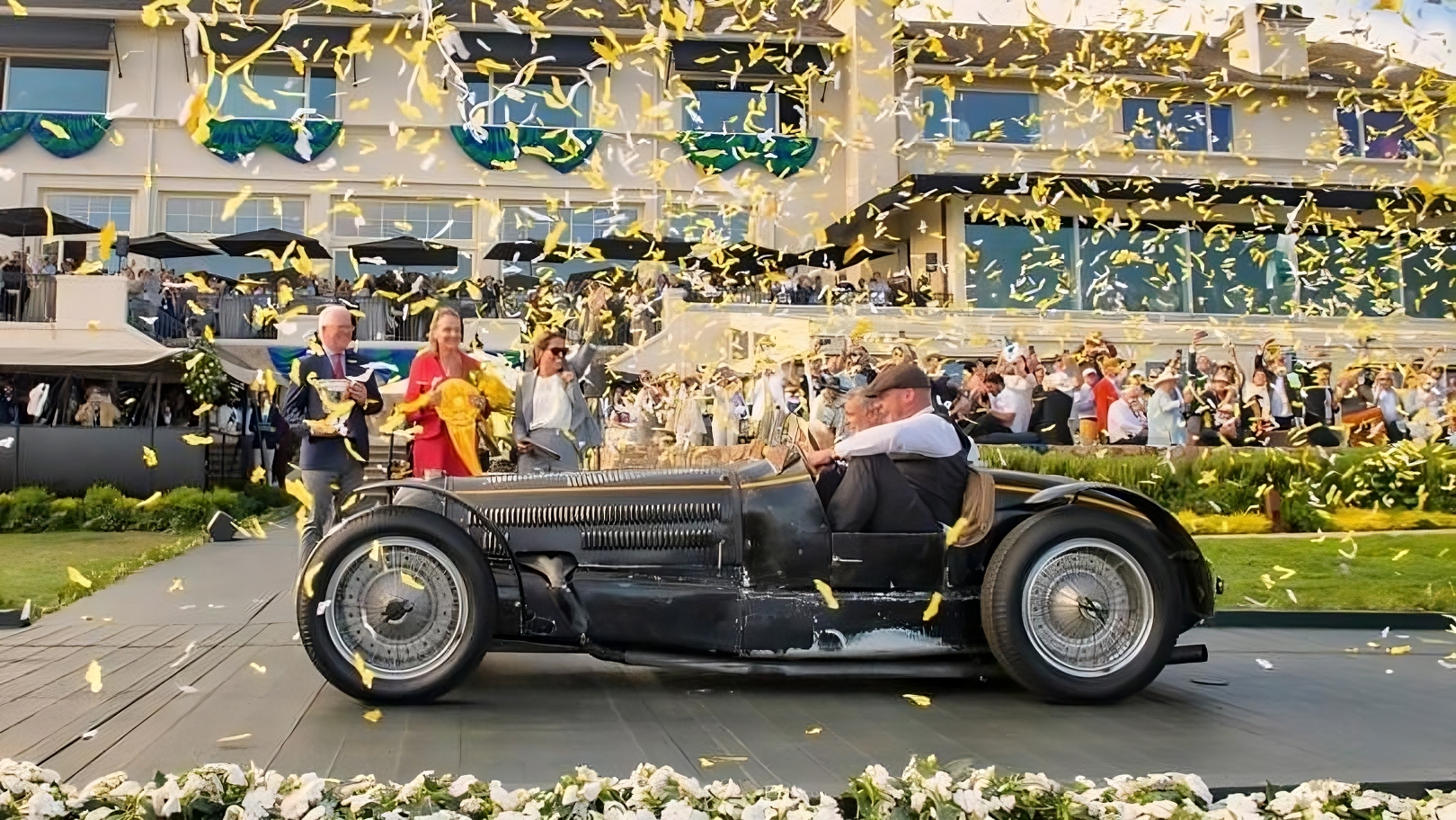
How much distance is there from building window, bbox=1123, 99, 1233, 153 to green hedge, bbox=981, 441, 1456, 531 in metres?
16.7

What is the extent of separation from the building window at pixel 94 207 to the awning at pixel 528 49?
9450 mm

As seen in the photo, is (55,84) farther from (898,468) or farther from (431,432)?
(898,468)

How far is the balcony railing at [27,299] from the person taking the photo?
22594 millimetres

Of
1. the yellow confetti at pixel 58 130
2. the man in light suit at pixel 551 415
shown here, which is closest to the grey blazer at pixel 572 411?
the man in light suit at pixel 551 415

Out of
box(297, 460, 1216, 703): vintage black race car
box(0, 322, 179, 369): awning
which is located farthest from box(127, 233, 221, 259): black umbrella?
box(297, 460, 1216, 703): vintage black race car

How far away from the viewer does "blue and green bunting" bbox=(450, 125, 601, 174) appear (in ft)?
90.4

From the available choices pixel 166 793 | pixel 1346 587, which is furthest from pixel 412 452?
pixel 1346 587

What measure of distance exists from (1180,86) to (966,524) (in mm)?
26156

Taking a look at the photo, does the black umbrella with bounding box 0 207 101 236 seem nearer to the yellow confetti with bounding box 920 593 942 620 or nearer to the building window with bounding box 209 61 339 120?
the building window with bounding box 209 61 339 120

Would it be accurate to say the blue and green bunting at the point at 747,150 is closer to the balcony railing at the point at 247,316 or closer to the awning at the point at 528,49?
the awning at the point at 528,49

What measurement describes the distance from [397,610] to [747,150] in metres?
24.7

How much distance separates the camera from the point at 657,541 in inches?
204

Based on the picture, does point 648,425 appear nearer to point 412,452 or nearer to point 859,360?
point 859,360

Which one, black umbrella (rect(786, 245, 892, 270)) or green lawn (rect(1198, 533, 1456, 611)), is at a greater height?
black umbrella (rect(786, 245, 892, 270))
